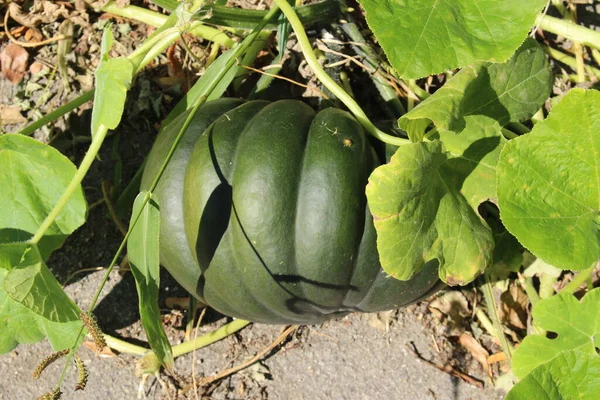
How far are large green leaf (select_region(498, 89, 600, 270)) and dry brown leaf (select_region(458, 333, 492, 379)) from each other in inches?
29.0

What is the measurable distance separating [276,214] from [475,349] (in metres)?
1.00

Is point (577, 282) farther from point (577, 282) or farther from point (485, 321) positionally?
point (485, 321)

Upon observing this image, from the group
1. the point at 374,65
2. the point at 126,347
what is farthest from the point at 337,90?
the point at 126,347

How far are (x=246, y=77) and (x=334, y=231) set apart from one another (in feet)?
2.60

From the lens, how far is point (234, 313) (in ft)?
6.15

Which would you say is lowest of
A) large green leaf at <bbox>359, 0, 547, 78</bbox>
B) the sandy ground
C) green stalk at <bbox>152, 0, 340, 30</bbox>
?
the sandy ground

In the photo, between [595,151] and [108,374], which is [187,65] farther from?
[595,151]

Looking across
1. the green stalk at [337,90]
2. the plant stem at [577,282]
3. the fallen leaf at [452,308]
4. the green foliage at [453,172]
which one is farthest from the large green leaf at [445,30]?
the fallen leaf at [452,308]

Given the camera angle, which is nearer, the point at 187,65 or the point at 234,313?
the point at 234,313

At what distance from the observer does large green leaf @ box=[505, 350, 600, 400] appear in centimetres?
147

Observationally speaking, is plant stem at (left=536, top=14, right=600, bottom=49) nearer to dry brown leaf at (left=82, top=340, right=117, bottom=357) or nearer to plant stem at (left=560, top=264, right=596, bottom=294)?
plant stem at (left=560, top=264, right=596, bottom=294)

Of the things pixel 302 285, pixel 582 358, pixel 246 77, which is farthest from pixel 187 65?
pixel 582 358

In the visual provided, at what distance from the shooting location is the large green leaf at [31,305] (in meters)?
1.62

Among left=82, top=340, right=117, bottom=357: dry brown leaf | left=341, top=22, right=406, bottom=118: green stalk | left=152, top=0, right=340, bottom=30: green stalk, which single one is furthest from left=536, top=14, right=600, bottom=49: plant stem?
left=82, top=340, right=117, bottom=357: dry brown leaf
